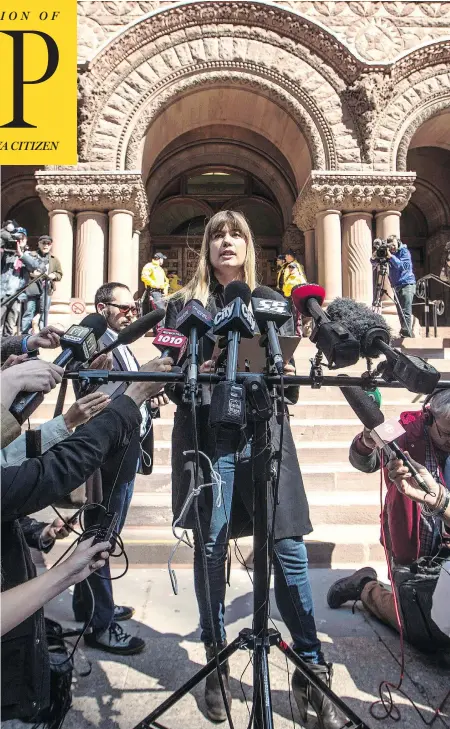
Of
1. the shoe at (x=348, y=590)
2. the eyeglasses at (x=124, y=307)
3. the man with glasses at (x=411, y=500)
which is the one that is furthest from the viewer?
the shoe at (x=348, y=590)

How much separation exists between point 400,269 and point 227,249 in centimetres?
725

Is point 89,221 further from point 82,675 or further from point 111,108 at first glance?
point 82,675

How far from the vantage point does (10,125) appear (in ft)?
6.67

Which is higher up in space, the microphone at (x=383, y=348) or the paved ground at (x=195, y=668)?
the microphone at (x=383, y=348)

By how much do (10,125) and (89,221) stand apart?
26.6 ft

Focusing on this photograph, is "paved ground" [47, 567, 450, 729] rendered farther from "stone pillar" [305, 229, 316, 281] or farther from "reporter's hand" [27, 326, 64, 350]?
"stone pillar" [305, 229, 316, 281]

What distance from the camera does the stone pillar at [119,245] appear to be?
966cm

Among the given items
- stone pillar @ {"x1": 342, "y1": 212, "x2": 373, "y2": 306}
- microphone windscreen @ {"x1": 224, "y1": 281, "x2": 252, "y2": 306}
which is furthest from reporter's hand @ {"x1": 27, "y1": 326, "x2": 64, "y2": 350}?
stone pillar @ {"x1": 342, "y1": 212, "x2": 373, "y2": 306}

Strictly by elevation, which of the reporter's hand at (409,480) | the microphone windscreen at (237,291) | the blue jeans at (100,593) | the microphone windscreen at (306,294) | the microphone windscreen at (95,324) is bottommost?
the blue jeans at (100,593)

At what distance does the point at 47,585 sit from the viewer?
4.66ft

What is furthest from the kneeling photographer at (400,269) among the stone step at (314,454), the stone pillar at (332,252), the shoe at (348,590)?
the shoe at (348,590)

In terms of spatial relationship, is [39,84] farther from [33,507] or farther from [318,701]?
[318,701]

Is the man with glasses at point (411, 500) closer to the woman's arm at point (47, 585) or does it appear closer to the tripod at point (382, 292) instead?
the woman's arm at point (47, 585)

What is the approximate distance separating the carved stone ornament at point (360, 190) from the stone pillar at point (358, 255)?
25cm
